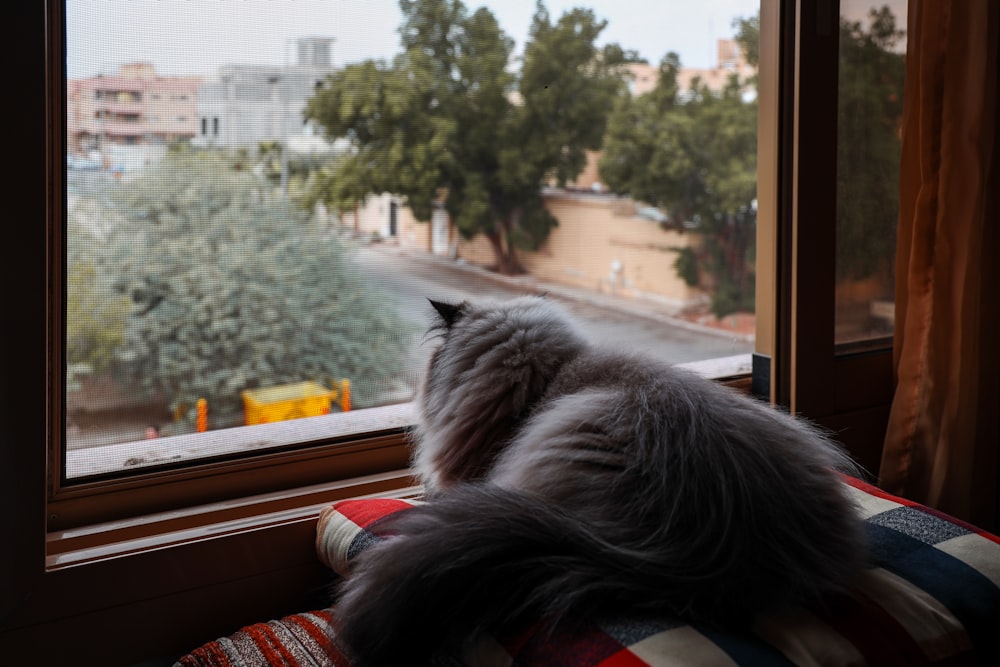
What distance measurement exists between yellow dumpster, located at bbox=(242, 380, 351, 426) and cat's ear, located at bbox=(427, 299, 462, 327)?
1.32 feet

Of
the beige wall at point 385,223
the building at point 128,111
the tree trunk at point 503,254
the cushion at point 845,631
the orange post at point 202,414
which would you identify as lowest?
the cushion at point 845,631

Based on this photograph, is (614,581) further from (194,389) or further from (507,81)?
(507,81)

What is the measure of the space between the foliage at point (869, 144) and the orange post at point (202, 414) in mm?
1473

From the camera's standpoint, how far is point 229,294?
4.74ft

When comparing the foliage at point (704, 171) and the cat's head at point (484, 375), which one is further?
the foliage at point (704, 171)

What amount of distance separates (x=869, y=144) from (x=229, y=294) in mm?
1540

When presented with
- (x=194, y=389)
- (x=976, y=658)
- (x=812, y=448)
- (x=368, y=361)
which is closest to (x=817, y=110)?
(x=812, y=448)

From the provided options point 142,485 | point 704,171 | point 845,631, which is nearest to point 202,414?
point 142,485

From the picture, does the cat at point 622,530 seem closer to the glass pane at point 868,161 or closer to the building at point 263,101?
the building at point 263,101

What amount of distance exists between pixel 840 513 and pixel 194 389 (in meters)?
1.09

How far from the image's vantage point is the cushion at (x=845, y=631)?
2.54 feet

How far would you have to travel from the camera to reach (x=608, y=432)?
38.4 inches

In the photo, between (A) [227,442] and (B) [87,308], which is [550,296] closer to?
(A) [227,442]

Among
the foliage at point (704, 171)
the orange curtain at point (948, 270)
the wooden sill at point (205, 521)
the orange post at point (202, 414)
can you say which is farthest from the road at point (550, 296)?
the orange curtain at point (948, 270)
